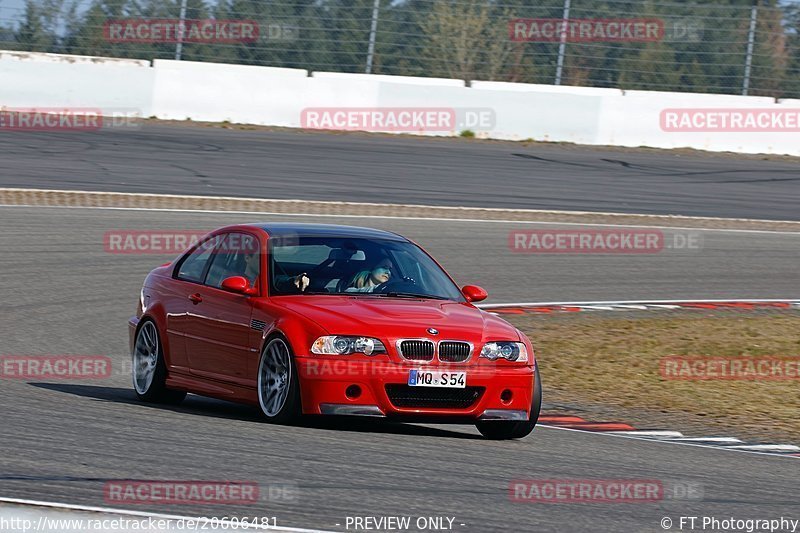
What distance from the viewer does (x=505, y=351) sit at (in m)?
8.16

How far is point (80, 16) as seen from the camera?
2747 centimetres

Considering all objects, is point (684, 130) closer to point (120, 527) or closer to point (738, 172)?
point (738, 172)

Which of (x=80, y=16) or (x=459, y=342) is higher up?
(x=80, y=16)

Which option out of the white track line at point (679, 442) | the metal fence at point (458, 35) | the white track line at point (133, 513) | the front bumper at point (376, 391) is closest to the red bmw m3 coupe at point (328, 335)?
the front bumper at point (376, 391)

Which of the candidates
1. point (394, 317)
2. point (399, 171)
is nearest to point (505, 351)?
point (394, 317)

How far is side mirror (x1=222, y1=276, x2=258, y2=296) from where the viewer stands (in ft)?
27.7

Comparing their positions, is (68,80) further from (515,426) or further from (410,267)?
(515,426)

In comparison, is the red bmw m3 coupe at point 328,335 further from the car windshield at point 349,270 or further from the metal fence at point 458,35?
the metal fence at point 458,35

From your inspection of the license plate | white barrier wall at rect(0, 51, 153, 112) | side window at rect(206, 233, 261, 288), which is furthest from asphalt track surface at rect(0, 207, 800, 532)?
white barrier wall at rect(0, 51, 153, 112)

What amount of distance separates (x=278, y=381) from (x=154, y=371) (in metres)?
1.55

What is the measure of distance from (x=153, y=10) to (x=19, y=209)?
38.2 feet

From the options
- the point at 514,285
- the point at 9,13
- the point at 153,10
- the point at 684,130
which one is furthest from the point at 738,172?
the point at 9,13

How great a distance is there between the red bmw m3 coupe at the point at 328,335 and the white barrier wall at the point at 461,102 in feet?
58.4

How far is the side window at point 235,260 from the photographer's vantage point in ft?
29.1
